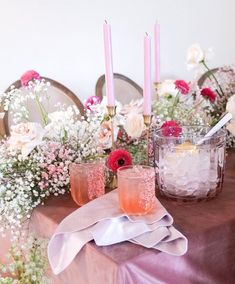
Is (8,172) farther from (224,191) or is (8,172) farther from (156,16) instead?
(156,16)

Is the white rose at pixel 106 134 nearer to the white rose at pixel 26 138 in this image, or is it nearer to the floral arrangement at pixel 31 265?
the white rose at pixel 26 138

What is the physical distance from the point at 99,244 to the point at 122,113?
1.96 ft

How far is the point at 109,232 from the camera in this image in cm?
86

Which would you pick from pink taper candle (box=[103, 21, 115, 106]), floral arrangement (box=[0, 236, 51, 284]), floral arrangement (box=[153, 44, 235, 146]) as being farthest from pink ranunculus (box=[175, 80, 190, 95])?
floral arrangement (box=[0, 236, 51, 284])

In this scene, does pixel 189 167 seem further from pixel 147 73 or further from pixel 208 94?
pixel 208 94

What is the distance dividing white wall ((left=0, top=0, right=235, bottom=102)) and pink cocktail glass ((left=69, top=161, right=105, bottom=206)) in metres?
0.78

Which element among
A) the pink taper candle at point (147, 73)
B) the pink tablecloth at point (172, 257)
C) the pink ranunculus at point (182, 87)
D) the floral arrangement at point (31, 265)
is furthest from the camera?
the pink ranunculus at point (182, 87)

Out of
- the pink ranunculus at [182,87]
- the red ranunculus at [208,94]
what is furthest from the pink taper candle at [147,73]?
the red ranunculus at [208,94]

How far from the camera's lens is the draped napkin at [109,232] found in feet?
2.77

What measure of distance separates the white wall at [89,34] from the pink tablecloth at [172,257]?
0.83 m

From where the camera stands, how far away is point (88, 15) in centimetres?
187

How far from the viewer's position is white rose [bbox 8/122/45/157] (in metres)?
1.07

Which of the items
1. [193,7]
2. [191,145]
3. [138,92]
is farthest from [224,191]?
[193,7]

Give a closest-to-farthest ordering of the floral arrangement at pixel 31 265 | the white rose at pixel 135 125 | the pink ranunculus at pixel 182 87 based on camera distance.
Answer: the floral arrangement at pixel 31 265 → the white rose at pixel 135 125 → the pink ranunculus at pixel 182 87
